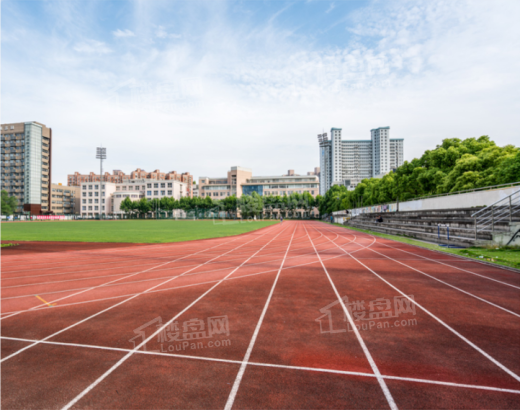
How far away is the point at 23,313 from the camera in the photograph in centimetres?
580

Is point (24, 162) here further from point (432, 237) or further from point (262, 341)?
point (262, 341)

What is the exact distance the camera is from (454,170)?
27859 millimetres

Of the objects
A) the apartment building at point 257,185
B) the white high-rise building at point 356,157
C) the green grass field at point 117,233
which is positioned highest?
the white high-rise building at point 356,157

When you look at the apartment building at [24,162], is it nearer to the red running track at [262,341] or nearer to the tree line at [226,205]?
the tree line at [226,205]

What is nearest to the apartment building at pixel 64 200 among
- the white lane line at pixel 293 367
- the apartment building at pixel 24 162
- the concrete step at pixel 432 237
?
the apartment building at pixel 24 162

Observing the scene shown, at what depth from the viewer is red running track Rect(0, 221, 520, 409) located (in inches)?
126

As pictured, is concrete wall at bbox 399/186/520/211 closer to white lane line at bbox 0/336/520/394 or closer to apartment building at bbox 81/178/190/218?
white lane line at bbox 0/336/520/394

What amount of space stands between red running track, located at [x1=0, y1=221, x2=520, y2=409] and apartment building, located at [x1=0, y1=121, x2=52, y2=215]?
4843 inches

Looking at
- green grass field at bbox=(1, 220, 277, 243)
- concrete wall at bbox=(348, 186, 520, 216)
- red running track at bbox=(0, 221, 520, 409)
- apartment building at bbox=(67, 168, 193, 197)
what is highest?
apartment building at bbox=(67, 168, 193, 197)

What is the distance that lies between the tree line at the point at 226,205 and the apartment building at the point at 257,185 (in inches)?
471

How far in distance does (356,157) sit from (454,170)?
155401 millimetres

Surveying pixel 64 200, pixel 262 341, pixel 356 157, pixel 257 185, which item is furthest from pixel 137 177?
pixel 262 341

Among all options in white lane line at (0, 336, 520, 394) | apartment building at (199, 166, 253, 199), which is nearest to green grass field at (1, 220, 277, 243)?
white lane line at (0, 336, 520, 394)

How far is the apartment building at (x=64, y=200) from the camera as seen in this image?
385ft
